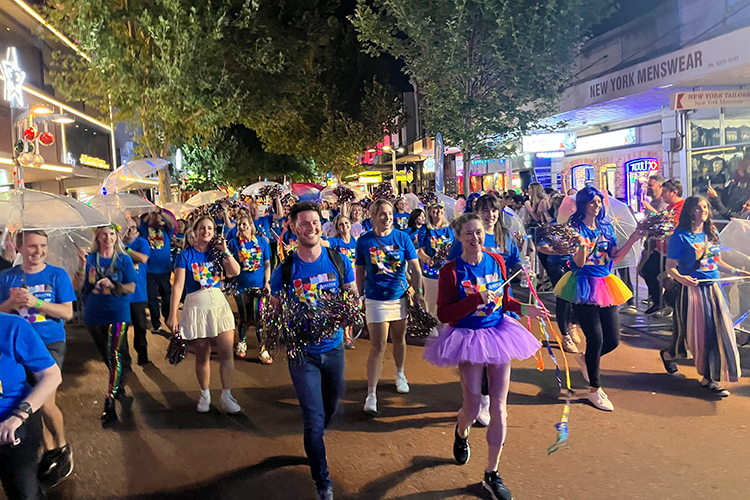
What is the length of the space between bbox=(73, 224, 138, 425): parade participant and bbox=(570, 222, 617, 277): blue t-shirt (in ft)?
14.2

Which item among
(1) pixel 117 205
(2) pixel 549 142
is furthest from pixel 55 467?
(2) pixel 549 142

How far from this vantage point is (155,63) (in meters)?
17.1

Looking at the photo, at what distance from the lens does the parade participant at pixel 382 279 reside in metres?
5.79

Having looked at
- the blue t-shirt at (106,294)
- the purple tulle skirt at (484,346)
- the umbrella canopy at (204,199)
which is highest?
the umbrella canopy at (204,199)

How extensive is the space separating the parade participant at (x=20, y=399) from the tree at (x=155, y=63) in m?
15.5

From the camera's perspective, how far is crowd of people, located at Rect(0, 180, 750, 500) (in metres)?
3.99

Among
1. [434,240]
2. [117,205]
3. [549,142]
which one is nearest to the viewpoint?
[434,240]

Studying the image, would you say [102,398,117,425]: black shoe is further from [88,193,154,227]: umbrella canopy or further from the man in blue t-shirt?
[88,193,154,227]: umbrella canopy

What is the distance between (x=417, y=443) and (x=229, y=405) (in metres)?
1.93

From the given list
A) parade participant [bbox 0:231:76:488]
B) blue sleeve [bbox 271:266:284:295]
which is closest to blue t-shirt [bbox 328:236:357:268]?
blue sleeve [bbox 271:266:284:295]

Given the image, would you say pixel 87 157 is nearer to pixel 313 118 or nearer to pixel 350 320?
pixel 313 118

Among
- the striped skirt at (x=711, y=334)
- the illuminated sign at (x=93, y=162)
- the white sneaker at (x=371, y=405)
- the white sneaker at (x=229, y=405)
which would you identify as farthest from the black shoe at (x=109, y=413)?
the illuminated sign at (x=93, y=162)

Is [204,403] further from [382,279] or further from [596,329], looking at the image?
[596,329]

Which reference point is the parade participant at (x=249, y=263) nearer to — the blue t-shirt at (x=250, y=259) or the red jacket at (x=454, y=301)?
the blue t-shirt at (x=250, y=259)
